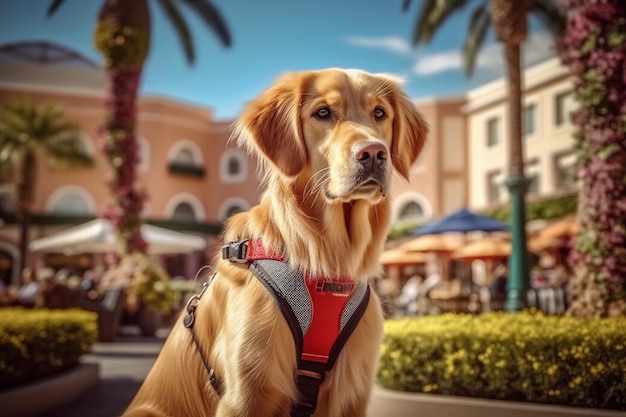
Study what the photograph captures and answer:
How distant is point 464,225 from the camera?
1452cm

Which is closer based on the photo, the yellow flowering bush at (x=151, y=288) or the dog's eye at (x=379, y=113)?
the dog's eye at (x=379, y=113)

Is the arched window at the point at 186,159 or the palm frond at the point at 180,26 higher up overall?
the palm frond at the point at 180,26

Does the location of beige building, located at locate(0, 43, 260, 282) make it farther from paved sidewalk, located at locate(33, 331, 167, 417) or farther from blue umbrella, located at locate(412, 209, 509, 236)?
paved sidewalk, located at locate(33, 331, 167, 417)

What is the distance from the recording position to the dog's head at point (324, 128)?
90.3 inches

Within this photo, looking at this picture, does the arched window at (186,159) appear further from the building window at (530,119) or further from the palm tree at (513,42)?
the palm tree at (513,42)

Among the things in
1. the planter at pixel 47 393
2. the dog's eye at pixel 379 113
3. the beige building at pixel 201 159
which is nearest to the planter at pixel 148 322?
the planter at pixel 47 393

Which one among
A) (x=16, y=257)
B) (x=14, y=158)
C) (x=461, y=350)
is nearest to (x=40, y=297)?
(x=461, y=350)

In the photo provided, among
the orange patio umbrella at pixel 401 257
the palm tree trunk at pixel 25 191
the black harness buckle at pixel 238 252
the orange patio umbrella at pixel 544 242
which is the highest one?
the palm tree trunk at pixel 25 191

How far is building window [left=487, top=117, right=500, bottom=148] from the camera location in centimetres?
3316

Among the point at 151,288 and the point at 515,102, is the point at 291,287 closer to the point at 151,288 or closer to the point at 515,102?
the point at 151,288

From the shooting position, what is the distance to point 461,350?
484 cm

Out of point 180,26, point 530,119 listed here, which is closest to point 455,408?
point 180,26

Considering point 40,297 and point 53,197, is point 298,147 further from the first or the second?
point 53,197

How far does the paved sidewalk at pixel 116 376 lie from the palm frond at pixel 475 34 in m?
16.4
